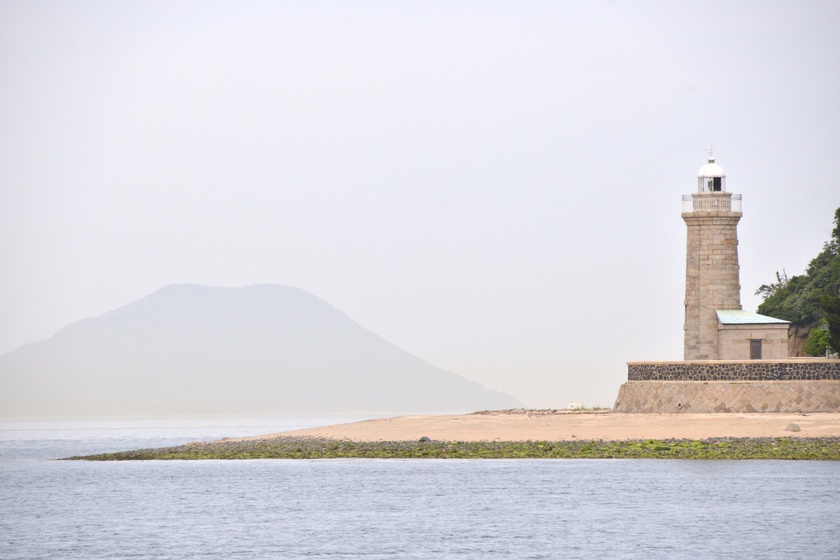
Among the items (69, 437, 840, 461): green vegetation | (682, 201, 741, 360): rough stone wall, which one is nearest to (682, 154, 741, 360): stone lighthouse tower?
(682, 201, 741, 360): rough stone wall

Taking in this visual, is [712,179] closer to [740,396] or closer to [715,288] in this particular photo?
[715,288]

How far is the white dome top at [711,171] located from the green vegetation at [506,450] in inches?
594

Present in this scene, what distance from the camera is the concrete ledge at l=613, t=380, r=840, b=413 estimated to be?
5806 cm

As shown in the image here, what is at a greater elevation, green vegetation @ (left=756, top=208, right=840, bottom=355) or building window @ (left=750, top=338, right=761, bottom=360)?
green vegetation @ (left=756, top=208, right=840, bottom=355)

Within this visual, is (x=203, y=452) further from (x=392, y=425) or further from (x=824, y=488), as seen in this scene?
(x=824, y=488)

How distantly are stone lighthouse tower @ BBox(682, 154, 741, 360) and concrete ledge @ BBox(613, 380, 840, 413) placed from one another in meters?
4.06

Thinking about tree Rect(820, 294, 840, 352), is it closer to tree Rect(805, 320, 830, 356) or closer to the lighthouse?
the lighthouse

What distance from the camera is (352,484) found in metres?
49.2

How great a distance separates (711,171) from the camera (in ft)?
214

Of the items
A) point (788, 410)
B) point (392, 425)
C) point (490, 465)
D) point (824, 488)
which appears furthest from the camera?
point (392, 425)

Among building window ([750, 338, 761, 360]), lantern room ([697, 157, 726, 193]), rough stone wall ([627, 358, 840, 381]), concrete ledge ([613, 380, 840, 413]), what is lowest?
concrete ledge ([613, 380, 840, 413])

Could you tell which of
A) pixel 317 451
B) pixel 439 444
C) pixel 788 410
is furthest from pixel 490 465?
pixel 788 410

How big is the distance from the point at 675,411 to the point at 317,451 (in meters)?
14.6

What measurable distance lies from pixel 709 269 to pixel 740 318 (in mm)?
2567
